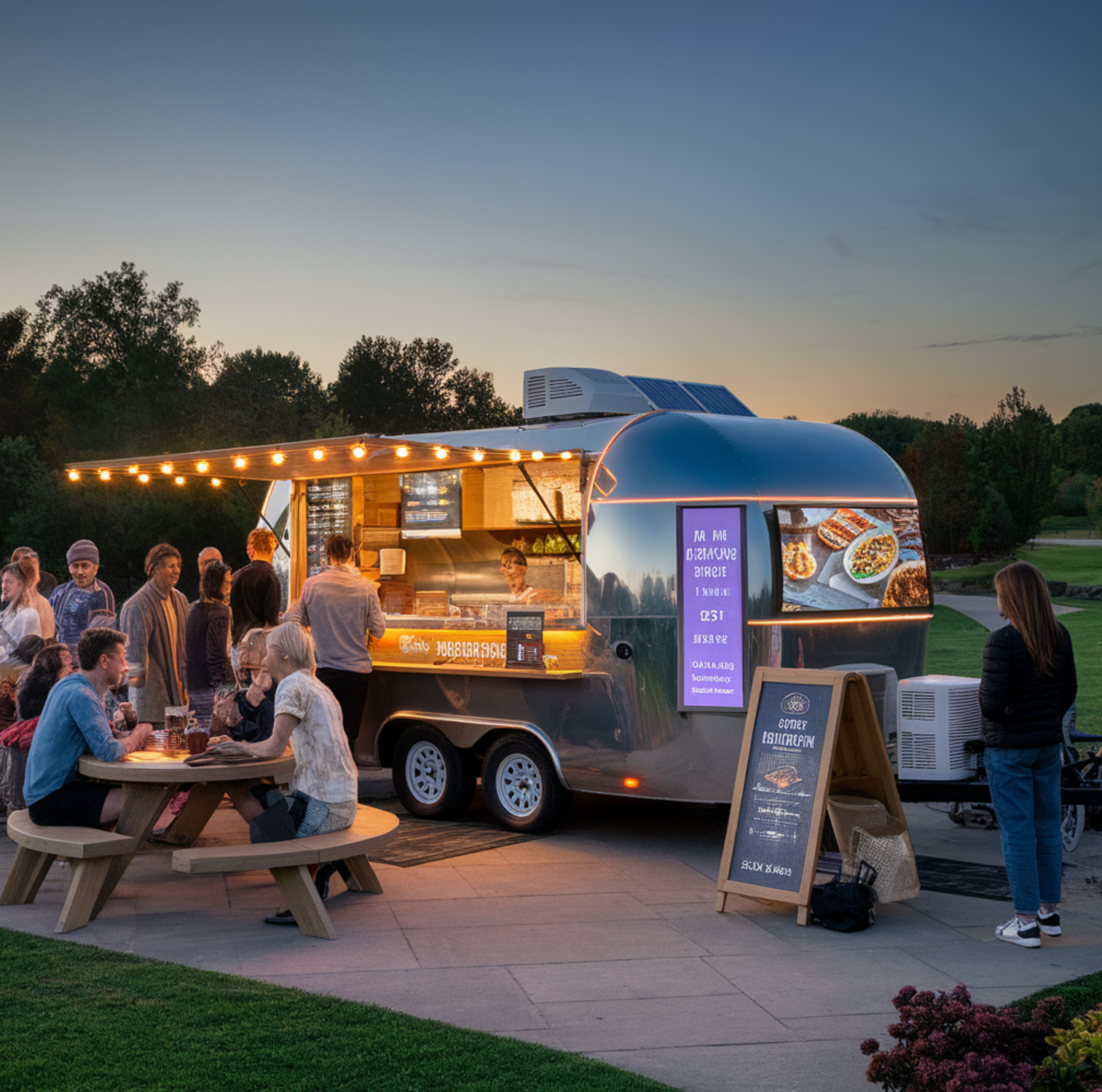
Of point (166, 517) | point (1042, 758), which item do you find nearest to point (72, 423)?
point (166, 517)

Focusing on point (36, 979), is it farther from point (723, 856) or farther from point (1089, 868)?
point (1089, 868)

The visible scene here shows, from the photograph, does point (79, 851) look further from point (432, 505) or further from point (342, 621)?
point (432, 505)

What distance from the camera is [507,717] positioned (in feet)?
28.1

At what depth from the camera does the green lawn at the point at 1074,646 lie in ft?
53.1

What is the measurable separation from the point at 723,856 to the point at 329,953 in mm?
2133

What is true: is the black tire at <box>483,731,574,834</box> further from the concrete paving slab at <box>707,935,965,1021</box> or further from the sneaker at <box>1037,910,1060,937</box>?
the sneaker at <box>1037,910,1060,937</box>

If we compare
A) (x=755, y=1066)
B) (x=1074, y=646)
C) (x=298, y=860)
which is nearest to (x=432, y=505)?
(x=298, y=860)

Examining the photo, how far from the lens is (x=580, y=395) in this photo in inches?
350

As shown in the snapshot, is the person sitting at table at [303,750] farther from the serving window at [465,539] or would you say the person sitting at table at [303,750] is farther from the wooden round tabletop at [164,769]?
the serving window at [465,539]

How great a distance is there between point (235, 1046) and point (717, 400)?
6.17 metres

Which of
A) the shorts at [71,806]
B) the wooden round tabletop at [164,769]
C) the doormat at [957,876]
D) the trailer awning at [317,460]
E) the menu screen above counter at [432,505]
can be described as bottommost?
the doormat at [957,876]

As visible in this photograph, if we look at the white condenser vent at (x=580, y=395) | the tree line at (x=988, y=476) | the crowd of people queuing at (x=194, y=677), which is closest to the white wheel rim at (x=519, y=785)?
the crowd of people queuing at (x=194, y=677)

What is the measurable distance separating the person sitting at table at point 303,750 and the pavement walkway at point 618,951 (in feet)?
1.71

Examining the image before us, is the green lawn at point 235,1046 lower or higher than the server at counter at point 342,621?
lower
